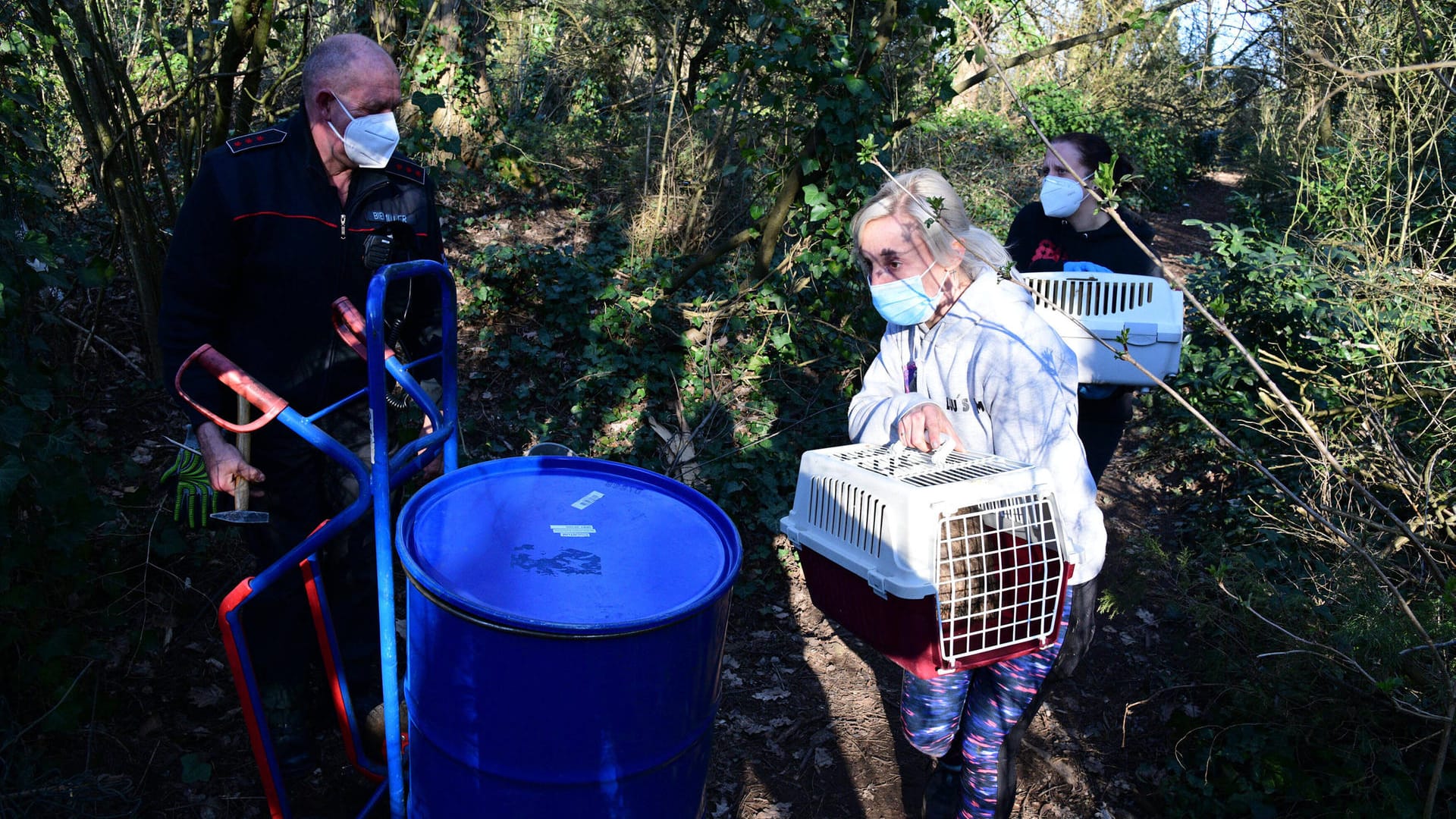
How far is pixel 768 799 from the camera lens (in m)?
3.07

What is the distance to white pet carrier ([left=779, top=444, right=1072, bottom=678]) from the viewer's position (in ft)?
6.12

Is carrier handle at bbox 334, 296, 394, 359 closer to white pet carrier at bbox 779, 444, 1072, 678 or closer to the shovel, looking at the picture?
the shovel

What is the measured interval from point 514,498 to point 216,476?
2.56 feet

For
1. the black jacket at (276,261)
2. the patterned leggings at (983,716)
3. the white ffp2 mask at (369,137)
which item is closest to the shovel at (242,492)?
the black jacket at (276,261)

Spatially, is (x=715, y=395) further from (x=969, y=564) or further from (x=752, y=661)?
(x=969, y=564)

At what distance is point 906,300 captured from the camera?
2.24 metres

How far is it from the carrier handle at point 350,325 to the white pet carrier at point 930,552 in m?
1.10

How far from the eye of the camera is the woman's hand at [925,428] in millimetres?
2109

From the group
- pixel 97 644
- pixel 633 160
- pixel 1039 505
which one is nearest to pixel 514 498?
pixel 1039 505

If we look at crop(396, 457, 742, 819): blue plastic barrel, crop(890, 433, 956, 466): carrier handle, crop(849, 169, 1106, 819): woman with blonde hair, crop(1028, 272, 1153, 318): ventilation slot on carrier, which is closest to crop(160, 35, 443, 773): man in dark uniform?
crop(396, 457, 742, 819): blue plastic barrel

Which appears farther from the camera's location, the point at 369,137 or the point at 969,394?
the point at 369,137

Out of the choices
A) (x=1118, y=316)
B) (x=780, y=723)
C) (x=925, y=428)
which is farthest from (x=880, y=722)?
(x=925, y=428)

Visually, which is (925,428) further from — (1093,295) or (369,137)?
(369,137)

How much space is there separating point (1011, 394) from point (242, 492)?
5.88 feet
